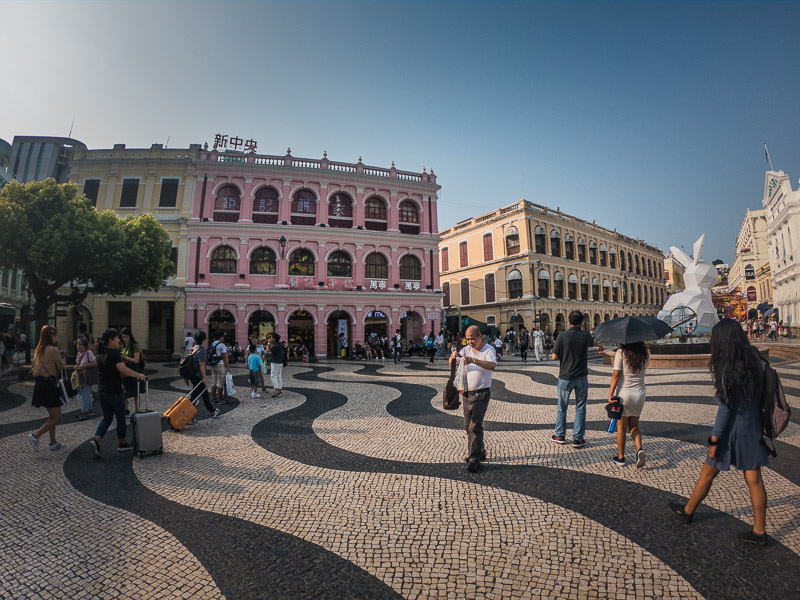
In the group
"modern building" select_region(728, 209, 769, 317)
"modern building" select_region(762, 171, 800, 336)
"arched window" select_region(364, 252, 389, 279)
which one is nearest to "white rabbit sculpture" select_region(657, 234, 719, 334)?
"modern building" select_region(762, 171, 800, 336)

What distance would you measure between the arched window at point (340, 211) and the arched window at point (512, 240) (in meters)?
16.1

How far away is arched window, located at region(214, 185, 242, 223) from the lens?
80.0ft

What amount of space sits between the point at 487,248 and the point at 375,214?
14.9 m

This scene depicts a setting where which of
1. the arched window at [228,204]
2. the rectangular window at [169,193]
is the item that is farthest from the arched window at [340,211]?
the rectangular window at [169,193]

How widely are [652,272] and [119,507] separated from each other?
62871 millimetres

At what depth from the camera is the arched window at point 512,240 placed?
114ft

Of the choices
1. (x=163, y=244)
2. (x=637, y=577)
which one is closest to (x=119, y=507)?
(x=637, y=577)

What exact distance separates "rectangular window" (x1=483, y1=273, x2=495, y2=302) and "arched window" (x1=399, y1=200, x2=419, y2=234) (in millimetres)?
12290

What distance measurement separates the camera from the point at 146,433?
552cm

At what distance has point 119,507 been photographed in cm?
393

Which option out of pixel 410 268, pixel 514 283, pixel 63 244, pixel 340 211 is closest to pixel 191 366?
pixel 63 244

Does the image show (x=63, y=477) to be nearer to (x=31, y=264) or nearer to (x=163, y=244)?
(x=31, y=264)

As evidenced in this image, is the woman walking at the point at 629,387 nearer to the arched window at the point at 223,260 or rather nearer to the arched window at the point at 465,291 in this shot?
the arched window at the point at 223,260

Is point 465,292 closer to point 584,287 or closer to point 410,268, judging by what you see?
point 584,287
